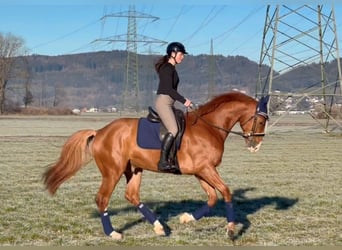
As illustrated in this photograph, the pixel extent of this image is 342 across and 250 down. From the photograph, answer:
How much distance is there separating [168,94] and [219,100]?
118 centimetres

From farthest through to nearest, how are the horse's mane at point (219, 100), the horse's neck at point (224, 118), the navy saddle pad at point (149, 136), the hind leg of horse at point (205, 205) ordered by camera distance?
the horse's mane at point (219, 100) < the horse's neck at point (224, 118) < the hind leg of horse at point (205, 205) < the navy saddle pad at point (149, 136)

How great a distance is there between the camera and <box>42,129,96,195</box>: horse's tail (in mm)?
9773

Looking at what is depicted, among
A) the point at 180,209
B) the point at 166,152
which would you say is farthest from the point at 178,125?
the point at 180,209

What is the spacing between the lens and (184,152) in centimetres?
909

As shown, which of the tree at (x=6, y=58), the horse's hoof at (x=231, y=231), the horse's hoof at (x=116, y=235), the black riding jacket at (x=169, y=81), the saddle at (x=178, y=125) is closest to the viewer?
the horse's hoof at (x=231, y=231)

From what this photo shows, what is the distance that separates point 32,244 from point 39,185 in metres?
6.87

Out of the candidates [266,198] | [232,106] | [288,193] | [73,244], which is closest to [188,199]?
[266,198]

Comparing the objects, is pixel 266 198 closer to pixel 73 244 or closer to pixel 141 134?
pixel 141 134

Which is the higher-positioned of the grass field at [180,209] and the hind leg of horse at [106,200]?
the hind leg of horse at [106,200]

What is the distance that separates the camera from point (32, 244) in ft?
27.5

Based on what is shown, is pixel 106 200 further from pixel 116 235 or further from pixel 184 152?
pixel 184 152

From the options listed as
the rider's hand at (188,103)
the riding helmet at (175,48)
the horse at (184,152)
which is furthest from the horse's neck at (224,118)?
the riding helmet at (175,48)

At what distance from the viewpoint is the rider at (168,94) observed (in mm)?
8961

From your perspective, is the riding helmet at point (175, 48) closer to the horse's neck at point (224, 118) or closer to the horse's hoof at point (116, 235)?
the horse's neck at point (224, 118)
